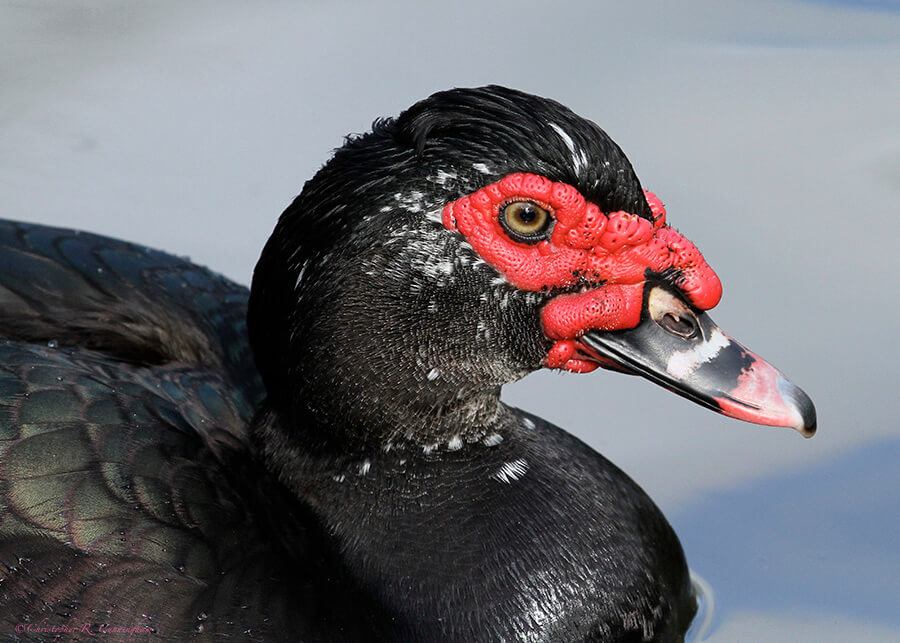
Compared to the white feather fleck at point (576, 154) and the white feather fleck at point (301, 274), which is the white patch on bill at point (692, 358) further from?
the white feather fleck at point (301, 274)

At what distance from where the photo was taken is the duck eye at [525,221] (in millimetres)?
3713

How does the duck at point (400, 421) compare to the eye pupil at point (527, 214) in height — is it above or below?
below

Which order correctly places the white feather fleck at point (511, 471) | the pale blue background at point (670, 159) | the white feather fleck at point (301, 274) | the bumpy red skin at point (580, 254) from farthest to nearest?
the pale blue background at point (670, 159)
the white feather fleck at point (511, 471)
the white feather fleck at point (301, 274)
the bumpy red skin at point (580, 254)

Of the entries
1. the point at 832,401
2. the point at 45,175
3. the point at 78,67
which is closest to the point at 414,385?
the point at 832,401

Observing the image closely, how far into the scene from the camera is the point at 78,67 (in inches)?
283

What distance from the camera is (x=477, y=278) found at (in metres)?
3.78

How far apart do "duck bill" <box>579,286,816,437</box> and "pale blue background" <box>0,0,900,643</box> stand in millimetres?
1105

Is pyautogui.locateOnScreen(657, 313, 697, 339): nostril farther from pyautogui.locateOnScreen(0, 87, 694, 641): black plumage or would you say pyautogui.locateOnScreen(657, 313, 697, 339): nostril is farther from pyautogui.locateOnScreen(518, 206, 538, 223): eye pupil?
pyautogui.locateOnScreen(518, 206, 538, 223): eye pupil

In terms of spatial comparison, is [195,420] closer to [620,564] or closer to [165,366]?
[165,366]

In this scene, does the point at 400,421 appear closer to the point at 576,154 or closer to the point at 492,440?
the point at 492,440

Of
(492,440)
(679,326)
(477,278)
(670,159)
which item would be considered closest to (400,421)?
(492,440)

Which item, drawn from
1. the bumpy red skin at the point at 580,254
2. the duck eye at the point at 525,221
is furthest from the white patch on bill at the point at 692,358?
the duck eye at the point at 525,221

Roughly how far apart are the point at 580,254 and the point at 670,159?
2.82 metres

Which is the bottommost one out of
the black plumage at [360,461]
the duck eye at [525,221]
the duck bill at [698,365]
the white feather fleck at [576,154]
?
the black plumage at [360,461]
